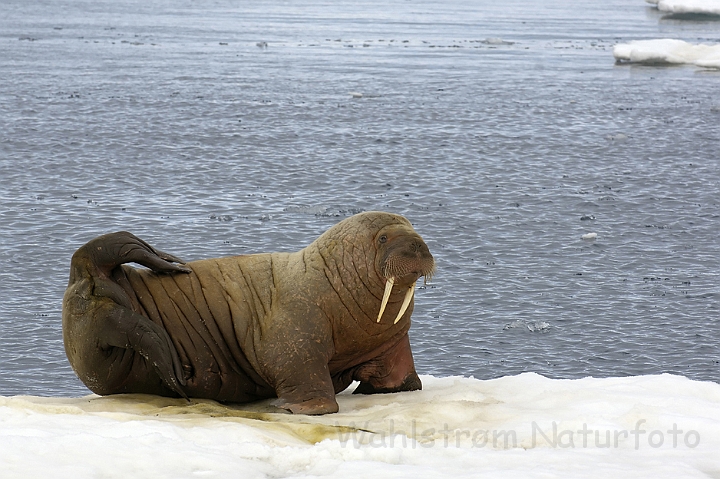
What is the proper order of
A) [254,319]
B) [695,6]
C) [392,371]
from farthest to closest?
[695,6] → [392,371] → [254,319]

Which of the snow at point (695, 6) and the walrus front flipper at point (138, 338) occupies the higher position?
the snow at point (695, 6)

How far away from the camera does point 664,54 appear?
94.0ft

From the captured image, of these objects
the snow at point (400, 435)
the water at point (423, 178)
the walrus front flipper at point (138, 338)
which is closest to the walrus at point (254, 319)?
the walrus front flipper at point (138, 338)

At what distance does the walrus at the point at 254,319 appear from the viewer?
599 centimetres

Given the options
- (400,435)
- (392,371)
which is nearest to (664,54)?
(392,371)

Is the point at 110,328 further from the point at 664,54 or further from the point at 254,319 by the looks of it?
the point at 664,54

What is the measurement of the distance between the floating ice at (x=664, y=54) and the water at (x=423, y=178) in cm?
64

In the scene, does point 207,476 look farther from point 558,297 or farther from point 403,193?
point 403,193

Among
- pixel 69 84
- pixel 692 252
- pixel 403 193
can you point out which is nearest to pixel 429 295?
pixel 692 252

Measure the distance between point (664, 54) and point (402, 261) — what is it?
974 inches

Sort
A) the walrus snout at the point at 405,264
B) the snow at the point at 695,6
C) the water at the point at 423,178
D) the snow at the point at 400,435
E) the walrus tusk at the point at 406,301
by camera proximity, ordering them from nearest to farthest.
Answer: the snow at the point at 400,435 → the walrus snout at the point at 405,264 → the walrus tusk at the point at 406,301 → the water at the point at 423,178 → the snow at the point at 695,6

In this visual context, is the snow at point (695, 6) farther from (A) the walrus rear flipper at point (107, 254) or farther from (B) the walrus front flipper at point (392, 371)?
(A) the walrus rear flipper at point (107, 254)

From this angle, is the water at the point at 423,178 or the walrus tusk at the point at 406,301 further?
the water at the point at 423,178

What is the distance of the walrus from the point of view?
599 centimetres
